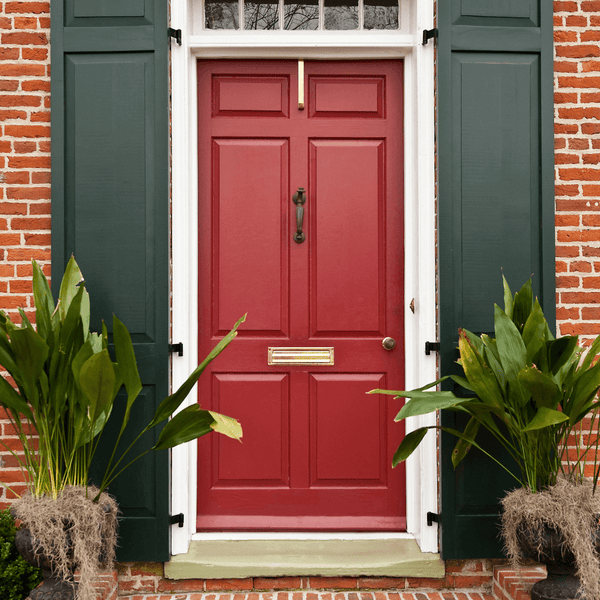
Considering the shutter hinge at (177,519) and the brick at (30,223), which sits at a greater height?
the brick at (30,223)

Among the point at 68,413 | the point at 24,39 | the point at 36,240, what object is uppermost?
the point at 24,39

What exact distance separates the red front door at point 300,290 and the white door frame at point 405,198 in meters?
0.06

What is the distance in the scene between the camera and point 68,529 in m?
1.96

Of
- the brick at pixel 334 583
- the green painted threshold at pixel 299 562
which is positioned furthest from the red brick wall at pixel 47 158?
the brick at pixel 334 583

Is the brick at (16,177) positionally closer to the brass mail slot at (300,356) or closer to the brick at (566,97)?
the brass mail slot at (300,356)

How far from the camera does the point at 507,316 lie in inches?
78.9

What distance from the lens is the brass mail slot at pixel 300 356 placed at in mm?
2670

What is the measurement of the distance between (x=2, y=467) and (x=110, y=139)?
162 cm

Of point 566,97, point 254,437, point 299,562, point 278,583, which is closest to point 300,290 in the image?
point 254,437

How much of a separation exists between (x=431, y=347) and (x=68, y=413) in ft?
5.32

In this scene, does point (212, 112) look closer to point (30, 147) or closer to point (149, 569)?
point (30, 147)

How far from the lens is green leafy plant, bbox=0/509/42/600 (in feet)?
7.20

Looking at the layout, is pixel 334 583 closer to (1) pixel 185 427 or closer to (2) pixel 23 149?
(1) pixel 185 427

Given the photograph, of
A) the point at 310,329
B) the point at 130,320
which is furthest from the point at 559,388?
the point at 130,320
